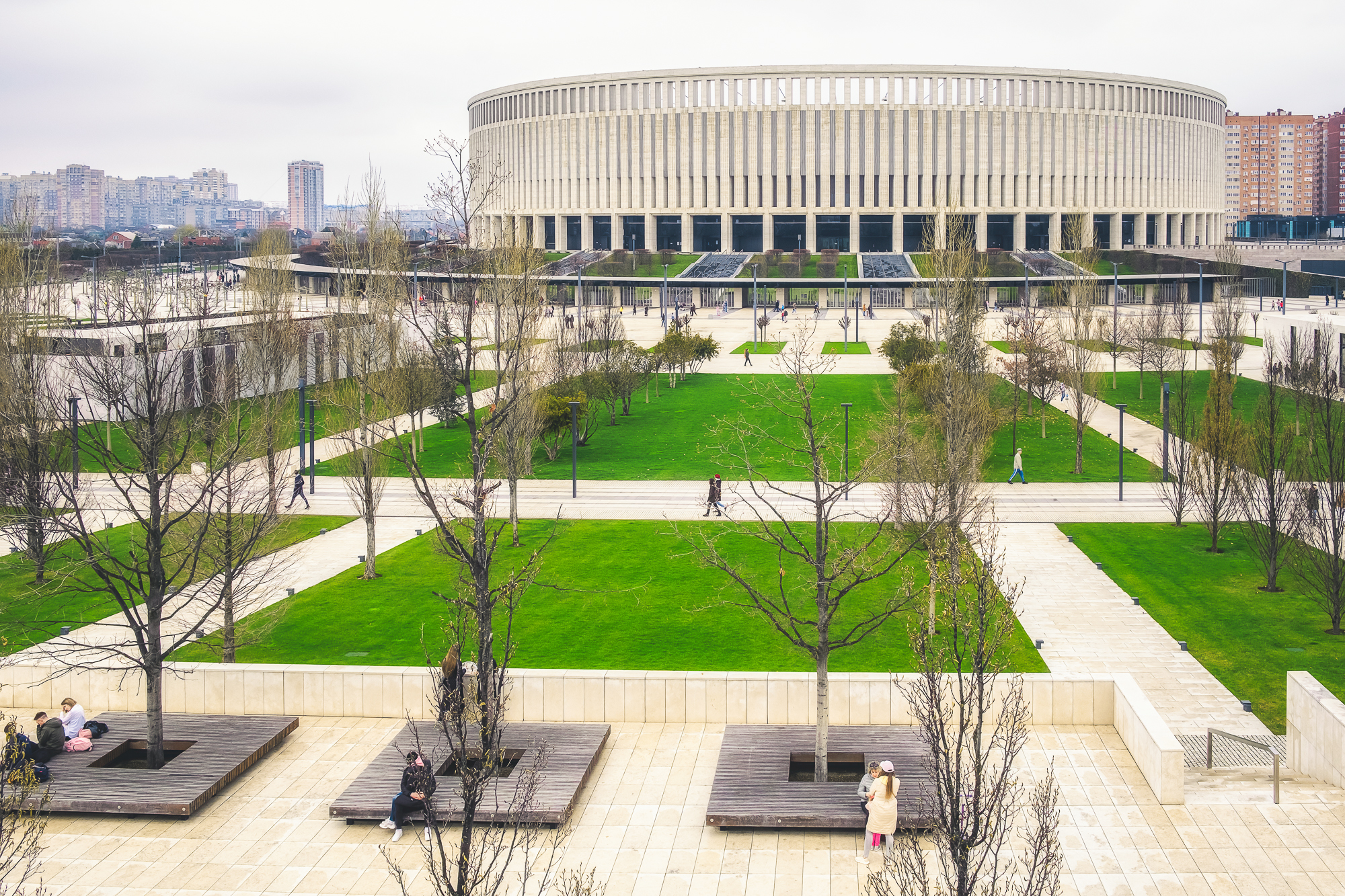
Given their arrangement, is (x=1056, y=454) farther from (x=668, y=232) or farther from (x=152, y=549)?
(x=668, y=232)

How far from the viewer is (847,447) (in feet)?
96.5

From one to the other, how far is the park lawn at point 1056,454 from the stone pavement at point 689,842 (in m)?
17.8

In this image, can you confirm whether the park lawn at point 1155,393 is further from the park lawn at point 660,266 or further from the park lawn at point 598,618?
the park lawn at point 660,266

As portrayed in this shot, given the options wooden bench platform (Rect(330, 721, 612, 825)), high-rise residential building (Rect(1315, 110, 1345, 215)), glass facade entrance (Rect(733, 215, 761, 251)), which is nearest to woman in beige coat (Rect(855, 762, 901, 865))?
wooden bench platform (Rect(330, 721, 612, 825))

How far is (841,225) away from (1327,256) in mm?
35375

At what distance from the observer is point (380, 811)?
1261 centimetres

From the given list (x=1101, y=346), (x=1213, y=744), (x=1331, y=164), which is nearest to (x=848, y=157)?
(x=1101, y=346)

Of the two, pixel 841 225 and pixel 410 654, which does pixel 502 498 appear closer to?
pixel 410 654

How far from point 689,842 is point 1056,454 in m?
27.1

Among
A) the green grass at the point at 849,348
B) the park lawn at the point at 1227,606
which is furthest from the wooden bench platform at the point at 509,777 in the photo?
the green grass at the point at 849,348

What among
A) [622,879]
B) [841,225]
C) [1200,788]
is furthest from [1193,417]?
[841,225]

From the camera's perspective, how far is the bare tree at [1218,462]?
24812 millimetres

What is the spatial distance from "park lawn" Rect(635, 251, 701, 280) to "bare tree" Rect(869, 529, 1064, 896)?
3087 inches

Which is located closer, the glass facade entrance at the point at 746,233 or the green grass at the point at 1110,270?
the green grass at the point at 1110,270
